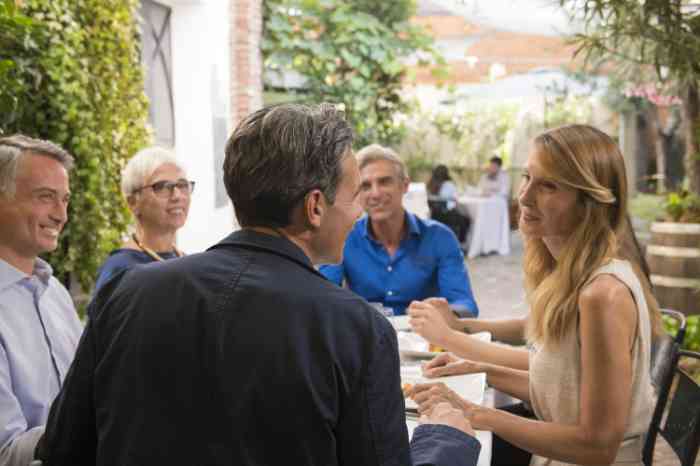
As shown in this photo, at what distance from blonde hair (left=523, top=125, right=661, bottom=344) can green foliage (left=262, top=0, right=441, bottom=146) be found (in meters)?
6.93

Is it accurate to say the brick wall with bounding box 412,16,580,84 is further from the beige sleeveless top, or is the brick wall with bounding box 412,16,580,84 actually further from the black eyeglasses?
the beige sleeveless top

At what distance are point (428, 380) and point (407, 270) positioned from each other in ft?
4.08

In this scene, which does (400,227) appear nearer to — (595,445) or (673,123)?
(595,445)

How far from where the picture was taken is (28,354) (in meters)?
1.87

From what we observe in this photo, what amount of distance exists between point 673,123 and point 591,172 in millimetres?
13725

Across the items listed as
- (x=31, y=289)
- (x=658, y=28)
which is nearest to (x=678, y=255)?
(x=658, y=28)

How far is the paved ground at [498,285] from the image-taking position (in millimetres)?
7434

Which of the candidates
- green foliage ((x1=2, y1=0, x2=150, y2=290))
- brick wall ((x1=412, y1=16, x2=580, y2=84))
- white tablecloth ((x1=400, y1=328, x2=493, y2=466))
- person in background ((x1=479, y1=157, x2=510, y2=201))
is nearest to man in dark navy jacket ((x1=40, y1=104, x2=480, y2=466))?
white tablecloth ((x1=400, y1=328, x2=493, y2=466))

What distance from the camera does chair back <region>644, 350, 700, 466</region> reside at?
1863mm

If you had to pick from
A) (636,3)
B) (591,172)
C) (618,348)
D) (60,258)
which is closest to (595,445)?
(618,348)

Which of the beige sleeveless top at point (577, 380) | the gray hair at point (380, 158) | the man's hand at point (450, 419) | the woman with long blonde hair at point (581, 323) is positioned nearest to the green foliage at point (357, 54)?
the gray hair at point (380, 158)

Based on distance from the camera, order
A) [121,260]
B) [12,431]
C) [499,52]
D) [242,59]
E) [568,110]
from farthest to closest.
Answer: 1. [499,52]
2. [568,110]
3. [242,59]
4. [121,260]
5. [12,431]

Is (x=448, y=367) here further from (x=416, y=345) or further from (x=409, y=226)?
(x=409, y=226)

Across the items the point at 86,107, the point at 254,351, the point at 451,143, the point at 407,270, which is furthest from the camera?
the point at 451,143
